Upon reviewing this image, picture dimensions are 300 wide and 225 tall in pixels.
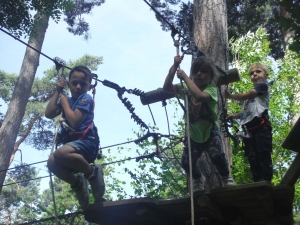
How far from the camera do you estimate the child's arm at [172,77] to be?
3377 mm

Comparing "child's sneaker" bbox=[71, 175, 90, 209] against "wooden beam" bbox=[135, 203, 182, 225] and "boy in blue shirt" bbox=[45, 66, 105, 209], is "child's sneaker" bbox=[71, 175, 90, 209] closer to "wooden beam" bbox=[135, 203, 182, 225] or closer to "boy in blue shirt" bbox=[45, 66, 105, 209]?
"boy in blue shirt" bbox=[45, 66, 105, 209]

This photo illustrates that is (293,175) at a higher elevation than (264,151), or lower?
lower

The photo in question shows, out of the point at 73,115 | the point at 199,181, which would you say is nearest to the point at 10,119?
the point at 73,115

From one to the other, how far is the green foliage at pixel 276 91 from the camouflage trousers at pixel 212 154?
5.42 metres

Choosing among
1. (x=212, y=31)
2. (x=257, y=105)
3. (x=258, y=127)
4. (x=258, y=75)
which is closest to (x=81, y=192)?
(x=258, y=127)

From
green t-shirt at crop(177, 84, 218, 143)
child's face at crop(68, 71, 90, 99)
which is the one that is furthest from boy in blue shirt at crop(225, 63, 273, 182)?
child's face at crop(68, 71, 90, 99)

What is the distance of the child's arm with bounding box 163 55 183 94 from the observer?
3.38 m

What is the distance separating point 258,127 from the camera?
12.3 ft

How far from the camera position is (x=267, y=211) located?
10.6 feet

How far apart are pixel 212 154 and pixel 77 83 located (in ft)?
4.59

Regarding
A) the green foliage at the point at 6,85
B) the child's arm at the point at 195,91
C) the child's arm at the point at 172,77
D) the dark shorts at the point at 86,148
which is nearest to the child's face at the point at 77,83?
the dark shorts at the point at 86,148

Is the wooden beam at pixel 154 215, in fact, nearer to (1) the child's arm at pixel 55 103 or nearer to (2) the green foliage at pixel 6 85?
(1) the child's arm at pixel 55 103

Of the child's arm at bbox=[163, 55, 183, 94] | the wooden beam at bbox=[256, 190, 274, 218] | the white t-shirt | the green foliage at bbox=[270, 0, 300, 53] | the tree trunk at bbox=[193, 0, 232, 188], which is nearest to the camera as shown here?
the green foliage at bbox=[270, 0, 300, 53]

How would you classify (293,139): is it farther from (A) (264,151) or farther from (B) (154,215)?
(B) (154,215)
